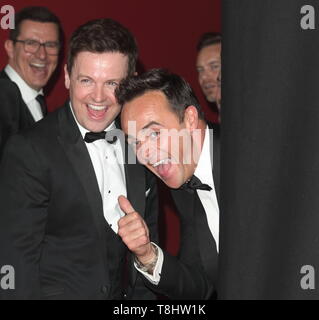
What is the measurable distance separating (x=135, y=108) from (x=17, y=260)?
20.6 inches

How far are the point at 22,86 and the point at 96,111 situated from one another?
1.22 m

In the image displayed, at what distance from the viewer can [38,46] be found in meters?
3.03

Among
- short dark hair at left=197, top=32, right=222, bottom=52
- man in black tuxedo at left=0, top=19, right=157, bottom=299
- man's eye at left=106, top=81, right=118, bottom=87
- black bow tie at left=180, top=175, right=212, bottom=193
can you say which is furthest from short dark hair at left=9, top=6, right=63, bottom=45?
black bow tie at left=180, top=175, right=212, bottom=193

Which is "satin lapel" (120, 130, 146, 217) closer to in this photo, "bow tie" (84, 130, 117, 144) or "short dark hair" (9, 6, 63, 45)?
"bow tie" (84, 130, 117, 144)

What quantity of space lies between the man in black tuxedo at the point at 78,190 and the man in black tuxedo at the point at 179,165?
102 millimetres

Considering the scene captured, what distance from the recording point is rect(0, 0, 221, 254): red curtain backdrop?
3293 mm

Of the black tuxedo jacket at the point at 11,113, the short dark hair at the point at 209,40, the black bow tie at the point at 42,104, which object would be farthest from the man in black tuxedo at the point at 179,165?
the short dark hair at the point at 209,40

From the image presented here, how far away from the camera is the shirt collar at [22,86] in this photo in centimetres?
292

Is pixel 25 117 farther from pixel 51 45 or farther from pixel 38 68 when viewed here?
pixel 51 45

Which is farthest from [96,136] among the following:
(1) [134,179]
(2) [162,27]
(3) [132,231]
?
(2) [162,27]

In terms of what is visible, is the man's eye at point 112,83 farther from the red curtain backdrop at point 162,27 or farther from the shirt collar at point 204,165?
the red curtain backdrop at point 162,27

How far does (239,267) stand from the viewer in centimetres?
84
